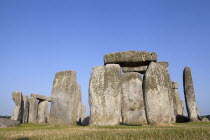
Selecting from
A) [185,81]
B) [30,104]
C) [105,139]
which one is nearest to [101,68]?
[105,139]

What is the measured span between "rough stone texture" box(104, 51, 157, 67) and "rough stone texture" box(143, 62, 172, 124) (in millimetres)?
460

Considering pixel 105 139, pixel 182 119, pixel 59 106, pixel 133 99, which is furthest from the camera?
pixel 182 119

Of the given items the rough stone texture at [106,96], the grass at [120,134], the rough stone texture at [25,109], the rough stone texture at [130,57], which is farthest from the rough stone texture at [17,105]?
the grass at [120,134]

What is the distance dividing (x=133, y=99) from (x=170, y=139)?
32.3ft

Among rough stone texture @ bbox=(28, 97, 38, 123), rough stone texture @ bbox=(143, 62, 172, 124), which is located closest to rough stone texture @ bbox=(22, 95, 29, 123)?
rough stone texture @ bbox=(28, 97, 38, 123)

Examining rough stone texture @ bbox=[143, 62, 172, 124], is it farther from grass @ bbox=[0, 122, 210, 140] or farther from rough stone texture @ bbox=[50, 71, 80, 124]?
rough stone texture @ bbox=[50, 71, 80, 124]

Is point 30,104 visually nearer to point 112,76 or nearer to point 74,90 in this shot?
point 74,90

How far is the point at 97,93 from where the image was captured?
916cm

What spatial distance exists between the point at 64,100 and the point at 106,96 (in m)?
2.95

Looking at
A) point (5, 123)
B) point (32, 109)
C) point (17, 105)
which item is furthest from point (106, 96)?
point (32, 109)

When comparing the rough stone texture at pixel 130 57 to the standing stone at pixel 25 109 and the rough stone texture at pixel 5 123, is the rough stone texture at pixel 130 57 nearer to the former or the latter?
the rough stone texture at pixel 5 123

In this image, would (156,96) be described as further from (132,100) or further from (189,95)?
(189,95)

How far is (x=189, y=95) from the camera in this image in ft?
46.2

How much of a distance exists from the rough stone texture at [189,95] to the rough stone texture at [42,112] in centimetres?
1079
